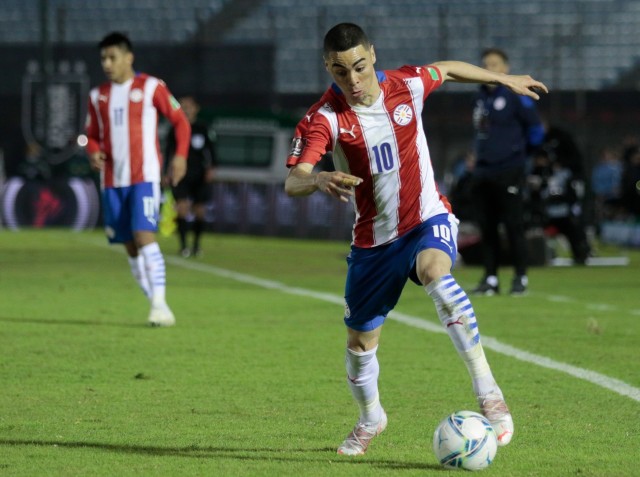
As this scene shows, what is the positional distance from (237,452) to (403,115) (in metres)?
1.52

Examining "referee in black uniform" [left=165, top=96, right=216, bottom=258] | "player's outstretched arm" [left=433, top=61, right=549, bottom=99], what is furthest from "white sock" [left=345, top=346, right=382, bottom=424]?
"referee in black uniform" [left=165, top=96, right=216, bottom=258]

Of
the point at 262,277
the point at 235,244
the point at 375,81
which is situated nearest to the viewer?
the point at 375,81

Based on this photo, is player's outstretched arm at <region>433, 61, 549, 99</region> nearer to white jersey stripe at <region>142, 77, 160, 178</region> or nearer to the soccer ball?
the soccer ball

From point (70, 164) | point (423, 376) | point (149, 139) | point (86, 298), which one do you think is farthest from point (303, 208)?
point (423, 376)

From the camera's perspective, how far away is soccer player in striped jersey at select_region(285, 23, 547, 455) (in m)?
5.25

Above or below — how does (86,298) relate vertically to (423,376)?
below

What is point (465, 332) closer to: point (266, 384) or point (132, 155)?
point (266, 384)

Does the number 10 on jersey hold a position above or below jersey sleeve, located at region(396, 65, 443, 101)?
below

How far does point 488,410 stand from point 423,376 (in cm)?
234

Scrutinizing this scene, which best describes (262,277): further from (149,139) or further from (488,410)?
(488,410)

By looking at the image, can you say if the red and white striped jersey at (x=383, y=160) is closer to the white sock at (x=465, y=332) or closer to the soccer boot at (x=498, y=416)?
the white sock at (x=465, y=332)

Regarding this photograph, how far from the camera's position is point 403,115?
5664 millimetres

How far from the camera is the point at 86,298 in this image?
492 inches

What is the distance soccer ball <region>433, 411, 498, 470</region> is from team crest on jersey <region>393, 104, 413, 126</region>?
1.27 meters
